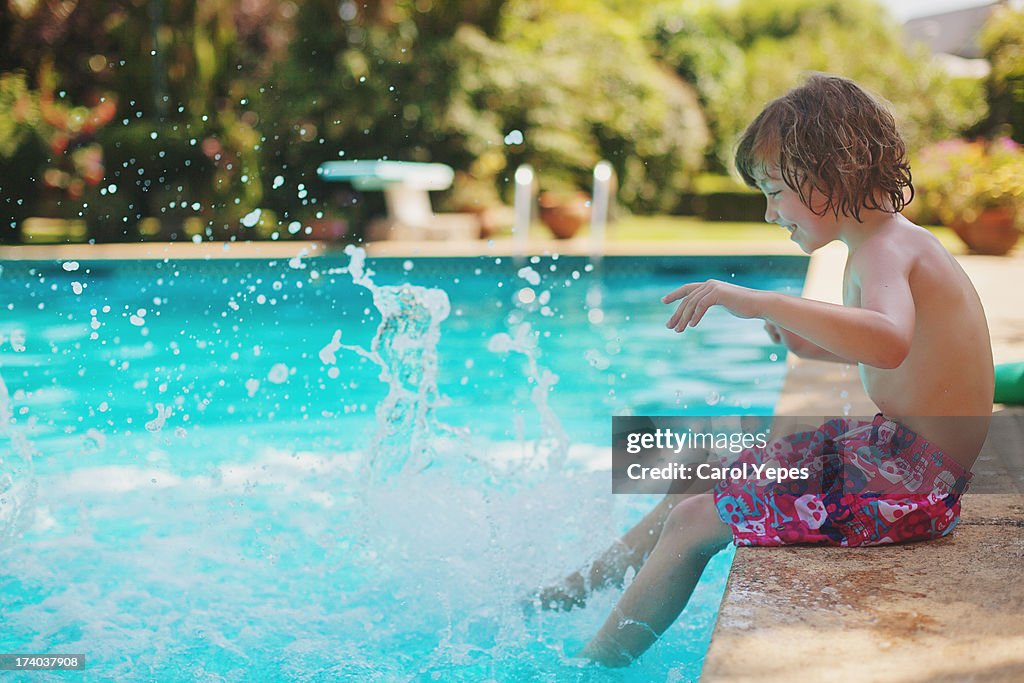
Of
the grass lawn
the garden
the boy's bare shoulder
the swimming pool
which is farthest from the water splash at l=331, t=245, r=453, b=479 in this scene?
the grass lawn

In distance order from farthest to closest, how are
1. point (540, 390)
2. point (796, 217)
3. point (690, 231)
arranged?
point (690, 231)
point (540, 390)
point (796, 217)

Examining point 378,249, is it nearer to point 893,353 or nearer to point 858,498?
point 858,498

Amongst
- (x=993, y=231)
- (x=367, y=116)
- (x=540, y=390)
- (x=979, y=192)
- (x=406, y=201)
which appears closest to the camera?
(x=540, y=390)

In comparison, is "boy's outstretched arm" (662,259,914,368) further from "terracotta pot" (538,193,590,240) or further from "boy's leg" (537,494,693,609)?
"terracotta pot" (538,193,590,240)

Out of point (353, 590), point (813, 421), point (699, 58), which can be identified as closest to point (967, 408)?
point (813, 421)

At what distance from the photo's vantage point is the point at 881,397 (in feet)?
6.09

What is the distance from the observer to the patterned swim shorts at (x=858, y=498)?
176cm

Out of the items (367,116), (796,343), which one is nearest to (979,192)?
(367,116)

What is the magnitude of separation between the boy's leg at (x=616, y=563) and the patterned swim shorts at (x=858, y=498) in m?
0.24

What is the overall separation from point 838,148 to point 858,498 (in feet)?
1.95

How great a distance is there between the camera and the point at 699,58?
695 inches

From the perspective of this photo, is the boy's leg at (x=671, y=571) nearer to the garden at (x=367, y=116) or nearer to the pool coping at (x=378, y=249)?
the pool coping at (x=378, y=249)

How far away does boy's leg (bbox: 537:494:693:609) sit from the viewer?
2072 mm

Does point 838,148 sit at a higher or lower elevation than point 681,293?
higher
